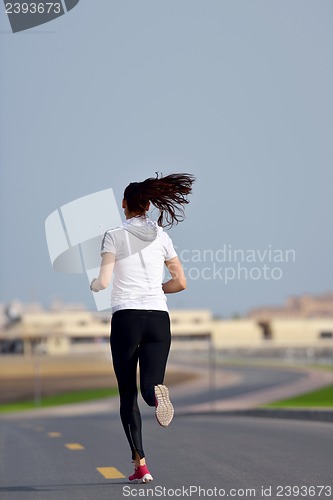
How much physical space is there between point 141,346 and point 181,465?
2299mm

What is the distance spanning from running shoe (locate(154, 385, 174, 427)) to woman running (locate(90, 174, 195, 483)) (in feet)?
0.07

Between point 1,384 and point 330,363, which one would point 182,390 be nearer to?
point 1,384

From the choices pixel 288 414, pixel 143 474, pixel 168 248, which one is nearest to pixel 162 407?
pixel 143 474

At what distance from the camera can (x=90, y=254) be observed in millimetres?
7891

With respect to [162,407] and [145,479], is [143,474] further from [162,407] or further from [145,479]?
[162,407]

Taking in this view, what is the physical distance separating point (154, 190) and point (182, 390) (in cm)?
4140

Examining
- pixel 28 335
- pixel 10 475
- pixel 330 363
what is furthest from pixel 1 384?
pixel 28 335

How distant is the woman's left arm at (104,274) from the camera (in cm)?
742

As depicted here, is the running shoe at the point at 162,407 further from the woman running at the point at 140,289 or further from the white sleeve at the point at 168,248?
the white sleeve at the point at 168,248

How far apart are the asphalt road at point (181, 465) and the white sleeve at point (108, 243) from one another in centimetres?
167

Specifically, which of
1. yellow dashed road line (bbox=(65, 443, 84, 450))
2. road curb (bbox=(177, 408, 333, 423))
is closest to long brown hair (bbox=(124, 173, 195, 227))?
yellow dashed road line (bbox=(65, 443, 84, 450))

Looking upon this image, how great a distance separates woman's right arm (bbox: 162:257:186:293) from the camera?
303 inches

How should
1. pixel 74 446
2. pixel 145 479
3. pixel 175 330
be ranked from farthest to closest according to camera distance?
pixel 175 330 → pixel 74 446 → pixel 145 479

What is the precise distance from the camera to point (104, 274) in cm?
743
